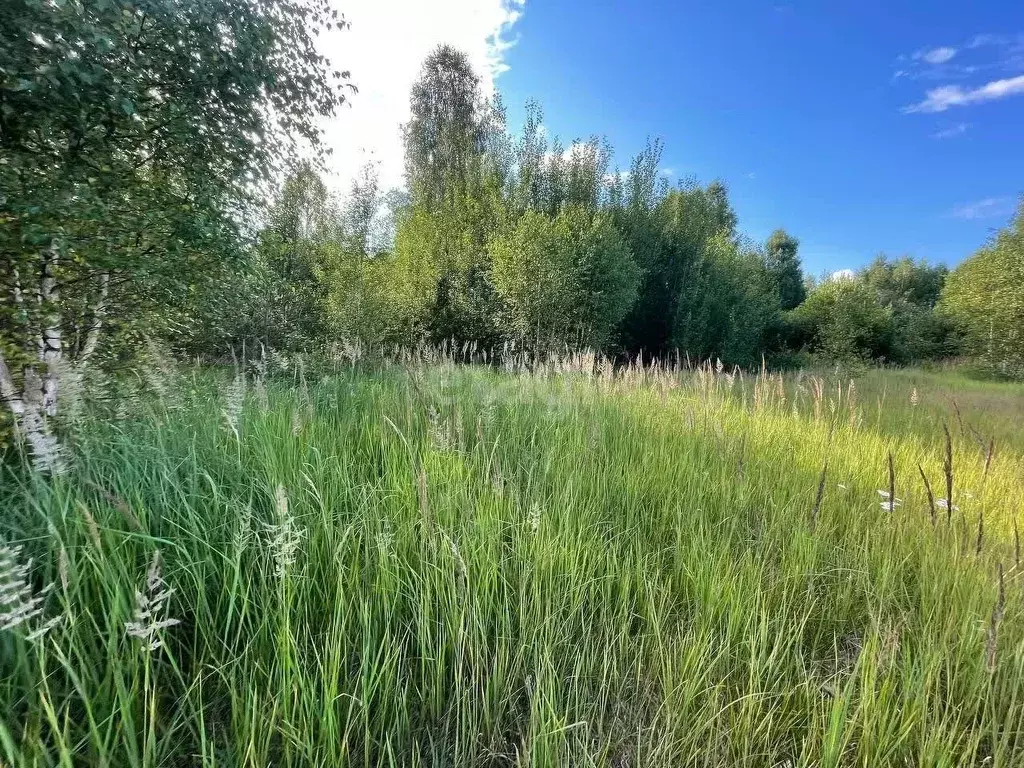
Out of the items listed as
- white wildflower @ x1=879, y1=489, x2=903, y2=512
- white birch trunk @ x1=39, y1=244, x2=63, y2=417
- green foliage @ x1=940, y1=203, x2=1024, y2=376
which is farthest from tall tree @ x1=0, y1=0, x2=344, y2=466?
green foliage @ x1=940, y1=203, x2=1024, y2=376

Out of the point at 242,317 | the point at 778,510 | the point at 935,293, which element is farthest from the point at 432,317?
the point at 935,293

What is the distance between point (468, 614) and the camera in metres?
1.26

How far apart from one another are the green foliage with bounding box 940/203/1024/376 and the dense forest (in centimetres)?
9

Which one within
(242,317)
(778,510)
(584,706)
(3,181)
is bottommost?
(584,706)

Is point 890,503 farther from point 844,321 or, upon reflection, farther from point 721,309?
point 844,321

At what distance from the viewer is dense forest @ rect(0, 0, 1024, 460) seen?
252 cm

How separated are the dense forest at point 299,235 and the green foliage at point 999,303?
0.09m

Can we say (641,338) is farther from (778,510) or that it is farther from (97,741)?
(97,741)

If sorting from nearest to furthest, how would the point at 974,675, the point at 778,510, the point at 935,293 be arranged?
the point at 974,675
the point at 778,510
the point at 935,293

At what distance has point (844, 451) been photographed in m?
3.25

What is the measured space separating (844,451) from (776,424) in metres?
0.65

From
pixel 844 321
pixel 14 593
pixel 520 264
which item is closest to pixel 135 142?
pixel 14 593

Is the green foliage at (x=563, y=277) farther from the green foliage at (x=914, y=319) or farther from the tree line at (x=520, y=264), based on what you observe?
the green foliage at (x=914, y=319)

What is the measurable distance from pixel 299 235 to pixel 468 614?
9.46m
